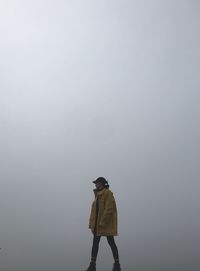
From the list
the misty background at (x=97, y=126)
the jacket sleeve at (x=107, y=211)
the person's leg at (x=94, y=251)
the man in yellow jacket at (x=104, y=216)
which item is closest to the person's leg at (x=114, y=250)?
the man in yellow jacket at (x=104, y=216)

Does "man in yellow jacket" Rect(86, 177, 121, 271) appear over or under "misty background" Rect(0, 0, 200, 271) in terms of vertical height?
under

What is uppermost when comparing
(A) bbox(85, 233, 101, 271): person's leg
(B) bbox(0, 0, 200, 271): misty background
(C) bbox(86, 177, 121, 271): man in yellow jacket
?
(B) bbox(0, 0, 200, 271): misty background

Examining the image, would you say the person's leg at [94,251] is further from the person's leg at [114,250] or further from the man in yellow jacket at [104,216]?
the person's leg at [114,250]

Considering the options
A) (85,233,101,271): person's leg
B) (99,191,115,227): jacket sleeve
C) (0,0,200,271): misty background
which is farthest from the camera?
(0,0,200,271): misty background

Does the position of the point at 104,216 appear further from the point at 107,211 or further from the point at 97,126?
the point at 97,126

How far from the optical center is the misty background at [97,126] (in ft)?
24.6

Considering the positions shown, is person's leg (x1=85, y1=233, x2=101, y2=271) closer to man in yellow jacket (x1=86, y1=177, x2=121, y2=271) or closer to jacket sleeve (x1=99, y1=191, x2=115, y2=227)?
man in yellow jacket (x1=86, y1=177, x2=121, y2=271)

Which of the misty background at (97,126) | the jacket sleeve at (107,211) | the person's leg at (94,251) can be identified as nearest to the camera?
the jacket sleeve at (107,211)

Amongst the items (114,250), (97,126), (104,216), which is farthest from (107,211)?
(97,126)

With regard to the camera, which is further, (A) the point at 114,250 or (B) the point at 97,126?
(B) the point at 97,126

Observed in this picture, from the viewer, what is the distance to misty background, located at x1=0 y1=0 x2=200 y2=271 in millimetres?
7500

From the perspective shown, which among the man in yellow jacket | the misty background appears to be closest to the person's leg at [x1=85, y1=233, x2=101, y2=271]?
the man in yellow jacket

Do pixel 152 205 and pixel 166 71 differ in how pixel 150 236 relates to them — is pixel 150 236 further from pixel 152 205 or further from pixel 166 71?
pixel 166 71

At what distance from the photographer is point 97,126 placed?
7.82 metres
